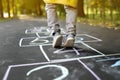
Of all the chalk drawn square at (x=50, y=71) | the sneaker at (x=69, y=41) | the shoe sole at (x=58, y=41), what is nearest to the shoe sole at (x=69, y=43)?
the sneaker at (x=69, y=41)

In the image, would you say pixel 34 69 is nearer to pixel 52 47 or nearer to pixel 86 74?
pixel 86 74

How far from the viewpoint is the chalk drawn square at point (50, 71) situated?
262cm

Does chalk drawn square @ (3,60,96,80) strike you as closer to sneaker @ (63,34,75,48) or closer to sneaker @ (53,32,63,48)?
sneaker @ (63,34,75,48)

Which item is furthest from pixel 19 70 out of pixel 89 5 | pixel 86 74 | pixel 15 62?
pixel 89 5

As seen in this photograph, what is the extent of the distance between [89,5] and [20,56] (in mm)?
12455

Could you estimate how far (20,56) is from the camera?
3.63 m

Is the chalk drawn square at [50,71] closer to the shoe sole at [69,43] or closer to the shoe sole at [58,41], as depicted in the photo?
the shoe sole at [69,43]

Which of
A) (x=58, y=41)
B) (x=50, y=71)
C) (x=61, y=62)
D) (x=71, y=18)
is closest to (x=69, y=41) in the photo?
(x=58, y=41)

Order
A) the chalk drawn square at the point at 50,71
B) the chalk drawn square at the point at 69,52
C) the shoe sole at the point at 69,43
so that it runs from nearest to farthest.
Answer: the chalk drawn square at the point at 50,71 → the chalk drawn square at the point at 69,52 → the shoe sole at the point at 69,43

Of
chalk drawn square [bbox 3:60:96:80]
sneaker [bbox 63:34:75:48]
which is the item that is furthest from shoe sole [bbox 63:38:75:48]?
chalk drawn square [bbox 3:60:96:80]

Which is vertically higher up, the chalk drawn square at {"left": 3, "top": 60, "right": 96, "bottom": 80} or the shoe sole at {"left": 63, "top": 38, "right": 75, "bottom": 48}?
the shoe sole at {"left": 63, "top": 38, "right": 75, "bottom": 48}

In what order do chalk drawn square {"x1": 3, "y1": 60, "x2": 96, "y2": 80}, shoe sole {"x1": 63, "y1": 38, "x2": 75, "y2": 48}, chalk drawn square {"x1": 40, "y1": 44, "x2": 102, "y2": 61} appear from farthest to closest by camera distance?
shoe sole {"x1": 63, "y1": 38, "x2": 75, "y2": 48}, chalk drawn square {"x1": 40, "y1": 44, "x2": 102, "y2": 61}, chalk drawn square {"x1": 3, "y1": 60, "x2": 96, "y2": 80}

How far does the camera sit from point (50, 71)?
9.25 ft

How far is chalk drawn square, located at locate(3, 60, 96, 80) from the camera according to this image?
262cm
